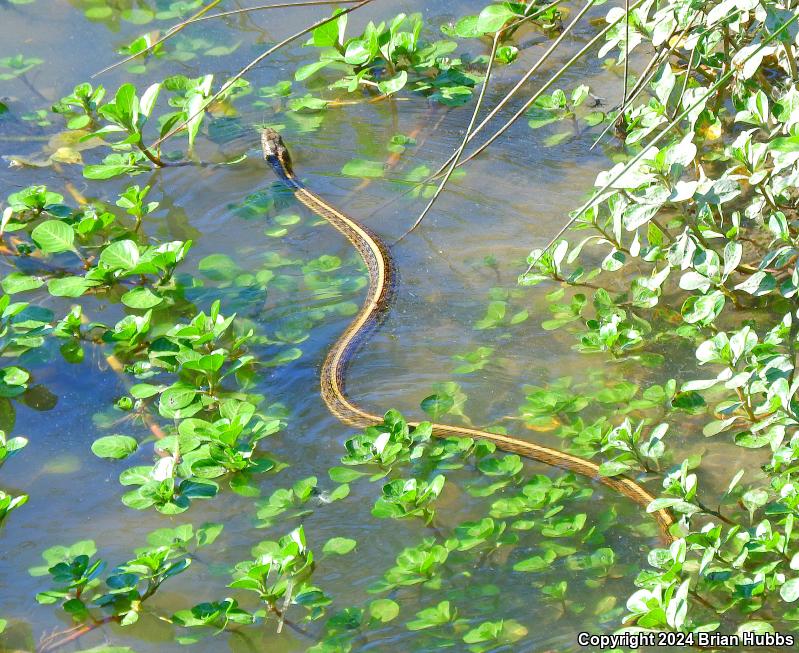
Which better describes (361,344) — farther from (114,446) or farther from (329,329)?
(114,446)

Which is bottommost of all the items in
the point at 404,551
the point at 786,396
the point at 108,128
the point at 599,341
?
the point at 404,551

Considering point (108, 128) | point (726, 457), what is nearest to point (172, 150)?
point (108, 128)

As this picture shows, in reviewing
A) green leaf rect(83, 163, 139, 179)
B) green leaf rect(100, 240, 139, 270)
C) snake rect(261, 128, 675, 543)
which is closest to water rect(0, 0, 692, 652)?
snake rect(261, 128, 675, 543)

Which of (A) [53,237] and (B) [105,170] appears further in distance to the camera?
(B) [105,170]

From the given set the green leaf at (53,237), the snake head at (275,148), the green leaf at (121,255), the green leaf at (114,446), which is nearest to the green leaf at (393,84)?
the snake head at (275,148)

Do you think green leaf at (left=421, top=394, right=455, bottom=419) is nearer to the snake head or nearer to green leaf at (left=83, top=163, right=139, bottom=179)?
the snake head

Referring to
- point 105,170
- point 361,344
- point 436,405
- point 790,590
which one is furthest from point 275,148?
point 790,590

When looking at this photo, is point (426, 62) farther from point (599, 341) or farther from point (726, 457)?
point (726, 457)
